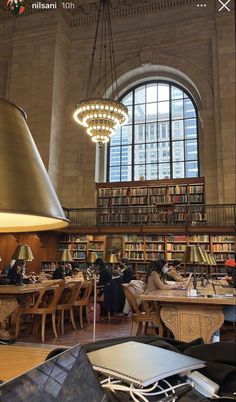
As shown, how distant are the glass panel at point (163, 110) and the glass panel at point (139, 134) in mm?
823

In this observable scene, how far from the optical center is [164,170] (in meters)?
13.4

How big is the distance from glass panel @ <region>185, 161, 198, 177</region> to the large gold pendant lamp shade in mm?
12722

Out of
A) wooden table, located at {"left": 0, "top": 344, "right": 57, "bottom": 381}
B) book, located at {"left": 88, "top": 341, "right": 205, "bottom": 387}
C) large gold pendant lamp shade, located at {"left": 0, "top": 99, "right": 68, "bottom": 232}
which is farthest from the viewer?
wooden table, located at {"left": 0, "top": 344, "right": 57, "bottom": 381}

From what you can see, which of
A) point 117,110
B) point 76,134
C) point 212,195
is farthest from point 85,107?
point 212,195

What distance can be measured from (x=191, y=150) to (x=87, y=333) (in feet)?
30.3

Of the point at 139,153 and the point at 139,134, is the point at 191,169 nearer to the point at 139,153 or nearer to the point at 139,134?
the point at 139,153

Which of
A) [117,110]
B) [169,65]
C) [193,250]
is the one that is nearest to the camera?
[193,250]

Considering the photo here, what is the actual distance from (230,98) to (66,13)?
7.33 m

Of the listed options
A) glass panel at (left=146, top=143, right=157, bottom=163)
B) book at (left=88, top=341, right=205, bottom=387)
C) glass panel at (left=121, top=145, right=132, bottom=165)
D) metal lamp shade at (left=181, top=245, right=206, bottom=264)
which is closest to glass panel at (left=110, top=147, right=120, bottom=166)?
glass panel at (left=121, top=145, right=132, bottom=165)

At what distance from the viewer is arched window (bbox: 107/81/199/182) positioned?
1339 cm

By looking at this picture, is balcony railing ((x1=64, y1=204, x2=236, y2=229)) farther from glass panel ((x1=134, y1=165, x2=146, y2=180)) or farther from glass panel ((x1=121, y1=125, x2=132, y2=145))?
glass panel ((x1=121, y1=125, x2=132, y2=145))

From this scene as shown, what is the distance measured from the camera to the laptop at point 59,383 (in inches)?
21.4

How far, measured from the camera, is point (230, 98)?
11.8 m

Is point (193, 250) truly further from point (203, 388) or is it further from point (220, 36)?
point (220, 36)
